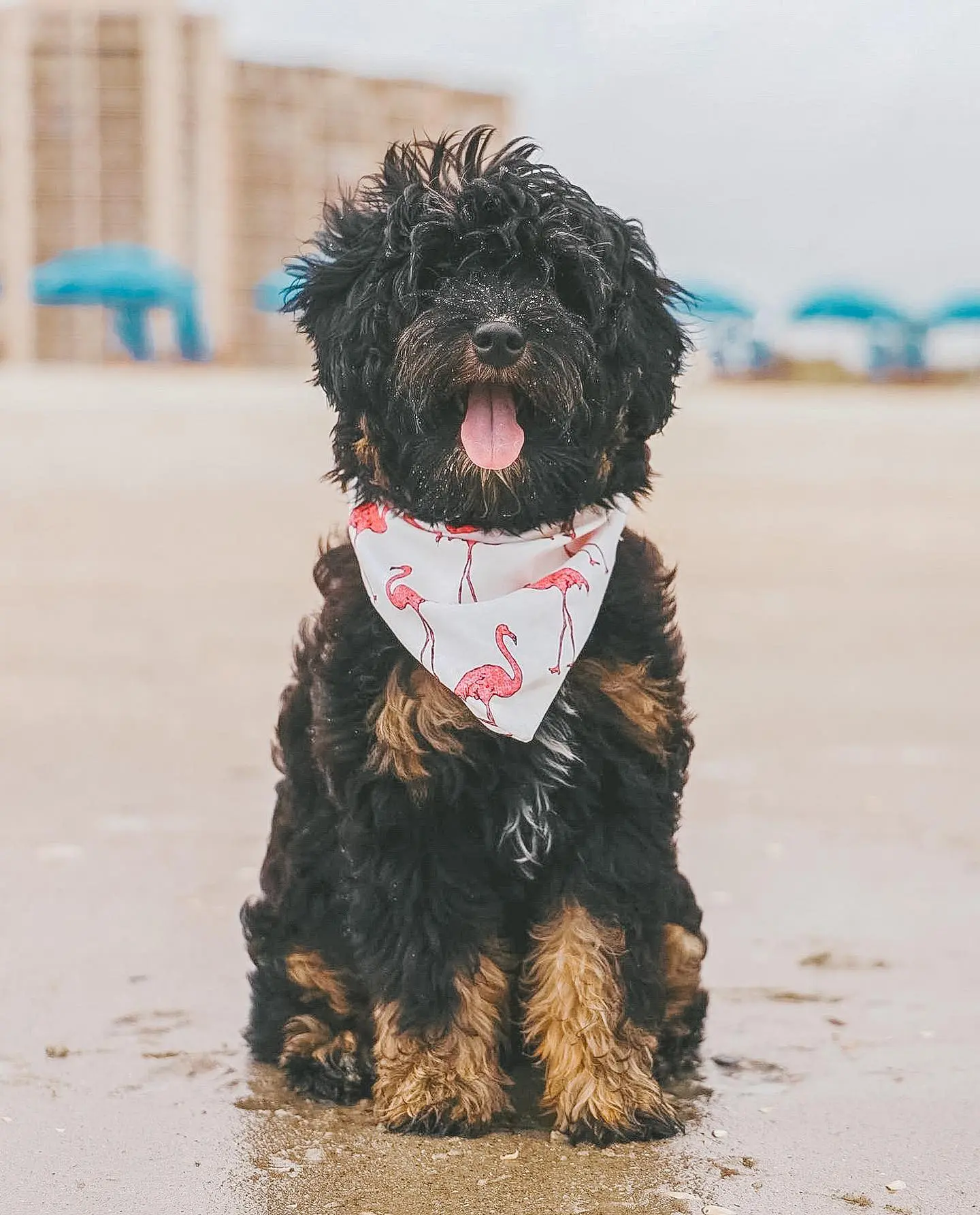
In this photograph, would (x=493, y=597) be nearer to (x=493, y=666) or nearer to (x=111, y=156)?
(x=493, y=666)

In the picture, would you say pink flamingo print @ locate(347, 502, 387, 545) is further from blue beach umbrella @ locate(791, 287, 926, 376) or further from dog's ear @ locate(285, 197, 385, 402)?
blue beach umbrella @ locate(791, 287, 926, 376)

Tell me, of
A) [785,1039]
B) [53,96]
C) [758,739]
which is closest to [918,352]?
[53,96]

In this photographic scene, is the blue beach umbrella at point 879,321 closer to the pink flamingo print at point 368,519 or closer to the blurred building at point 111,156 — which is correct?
the blurred building at point 111,156

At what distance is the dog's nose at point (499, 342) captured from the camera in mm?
3549

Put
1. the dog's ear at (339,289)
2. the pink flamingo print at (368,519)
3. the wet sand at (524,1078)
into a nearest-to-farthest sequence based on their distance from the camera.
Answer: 1. the wet sand at (524,1078)
2. the dog's ear at (339,289)
3. the pink flamingo print at (368,519)

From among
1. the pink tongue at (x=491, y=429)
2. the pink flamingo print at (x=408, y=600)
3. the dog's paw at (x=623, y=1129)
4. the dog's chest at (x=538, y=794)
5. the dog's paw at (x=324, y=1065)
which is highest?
the pink tongue at (x=491, y=429)

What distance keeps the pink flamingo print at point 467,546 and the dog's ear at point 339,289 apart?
0.39 meters

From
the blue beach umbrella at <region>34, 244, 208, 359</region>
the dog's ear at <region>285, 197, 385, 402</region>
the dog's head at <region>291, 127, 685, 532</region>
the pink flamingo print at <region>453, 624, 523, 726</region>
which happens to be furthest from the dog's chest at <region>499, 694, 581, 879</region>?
the blue beach umbrella at <region>34, 244, 208, 359</region>

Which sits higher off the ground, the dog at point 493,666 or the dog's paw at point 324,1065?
the dog at point 493,666

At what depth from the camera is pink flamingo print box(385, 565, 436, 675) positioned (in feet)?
12.3

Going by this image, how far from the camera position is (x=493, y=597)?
13.1 ft

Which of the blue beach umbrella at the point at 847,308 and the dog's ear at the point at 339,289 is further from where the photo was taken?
the blue beach umbrella at the point at 847,308

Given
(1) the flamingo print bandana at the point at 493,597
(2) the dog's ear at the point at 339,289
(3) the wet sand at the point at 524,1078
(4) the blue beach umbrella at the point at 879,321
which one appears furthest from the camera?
(4) the blue beach umbrella at the point at 879,321

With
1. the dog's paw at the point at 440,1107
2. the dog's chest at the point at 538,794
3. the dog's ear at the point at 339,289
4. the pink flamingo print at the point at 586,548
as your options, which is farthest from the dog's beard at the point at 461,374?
the dog's paw at the point at 440,1107
